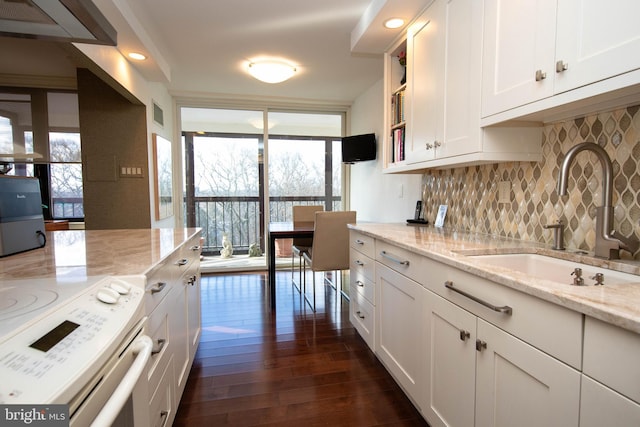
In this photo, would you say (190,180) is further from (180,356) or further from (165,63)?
(180,356)

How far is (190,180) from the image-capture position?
180 inches

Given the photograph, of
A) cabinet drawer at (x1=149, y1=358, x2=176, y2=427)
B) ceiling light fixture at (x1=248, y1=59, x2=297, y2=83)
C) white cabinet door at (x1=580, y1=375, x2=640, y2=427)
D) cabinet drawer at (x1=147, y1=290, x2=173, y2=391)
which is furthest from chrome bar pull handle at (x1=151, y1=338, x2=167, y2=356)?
ceiling light fixture at (x1=248, y1=59, x2=297, y2=83)

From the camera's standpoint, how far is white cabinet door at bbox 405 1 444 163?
1.88 m

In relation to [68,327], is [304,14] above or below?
above

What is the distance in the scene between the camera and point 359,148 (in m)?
4.01

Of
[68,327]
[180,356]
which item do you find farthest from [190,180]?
[68,327]

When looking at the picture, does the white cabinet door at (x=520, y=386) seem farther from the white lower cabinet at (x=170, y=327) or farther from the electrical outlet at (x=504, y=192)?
the white lower cabinet at (x=170, y=327)

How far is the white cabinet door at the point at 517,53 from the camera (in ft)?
3.83

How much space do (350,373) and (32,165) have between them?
14.4 feet

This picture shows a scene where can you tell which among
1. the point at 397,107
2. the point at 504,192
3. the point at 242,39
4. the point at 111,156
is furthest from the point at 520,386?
the point at 111,156

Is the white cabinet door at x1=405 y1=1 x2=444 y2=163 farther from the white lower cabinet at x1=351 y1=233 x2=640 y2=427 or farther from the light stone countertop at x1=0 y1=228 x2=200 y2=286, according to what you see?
Result: the light stone countertop at x1=0 y1=228 x2=200 y2=286

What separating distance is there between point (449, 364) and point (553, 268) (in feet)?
1.93

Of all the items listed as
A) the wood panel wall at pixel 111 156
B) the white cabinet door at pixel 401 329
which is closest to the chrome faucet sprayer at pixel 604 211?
the white cabinet door at pixel 401 329

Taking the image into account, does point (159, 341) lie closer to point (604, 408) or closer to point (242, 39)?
point (604, 408)
